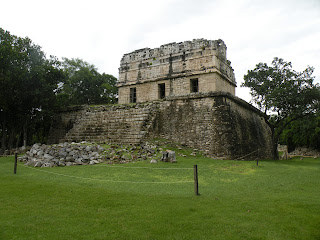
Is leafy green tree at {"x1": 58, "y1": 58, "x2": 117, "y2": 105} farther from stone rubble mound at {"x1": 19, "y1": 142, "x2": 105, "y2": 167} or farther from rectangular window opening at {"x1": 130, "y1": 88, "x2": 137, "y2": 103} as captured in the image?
stone rubble mound at {"x1": 19, "y1": 142, "x2": 105, "y2": 167}

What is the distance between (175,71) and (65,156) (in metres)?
9.68

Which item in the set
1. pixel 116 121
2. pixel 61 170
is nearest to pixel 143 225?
pixel 61 170

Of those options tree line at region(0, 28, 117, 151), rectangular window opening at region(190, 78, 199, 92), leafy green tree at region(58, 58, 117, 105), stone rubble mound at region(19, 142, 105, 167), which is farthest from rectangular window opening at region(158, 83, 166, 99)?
leafy green tree at region(58, 58, 117, 105)

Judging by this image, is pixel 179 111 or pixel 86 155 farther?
pixel 179 111

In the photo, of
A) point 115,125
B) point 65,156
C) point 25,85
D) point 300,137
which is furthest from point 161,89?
point 300,137

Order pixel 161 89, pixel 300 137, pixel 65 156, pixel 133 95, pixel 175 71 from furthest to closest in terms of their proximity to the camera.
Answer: pixel 300 137 → pixel 133 95 → pixel 161 89 → pixel 175 71 → pixel 65 156

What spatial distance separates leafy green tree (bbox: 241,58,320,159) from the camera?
1444cm

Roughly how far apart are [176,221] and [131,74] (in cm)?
1613

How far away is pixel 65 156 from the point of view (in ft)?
33.9

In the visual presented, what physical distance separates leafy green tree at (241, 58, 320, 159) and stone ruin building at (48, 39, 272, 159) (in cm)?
143

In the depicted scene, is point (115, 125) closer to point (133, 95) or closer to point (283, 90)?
point (133, 95)

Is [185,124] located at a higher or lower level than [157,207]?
higher

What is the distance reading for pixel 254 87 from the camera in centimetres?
1641

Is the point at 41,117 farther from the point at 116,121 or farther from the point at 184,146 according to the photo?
the point at 184,146
